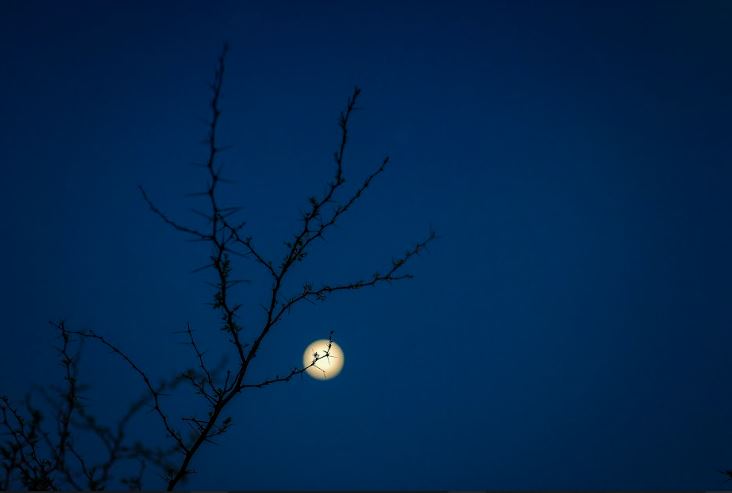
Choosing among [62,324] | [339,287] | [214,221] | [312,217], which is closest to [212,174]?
[214,221]

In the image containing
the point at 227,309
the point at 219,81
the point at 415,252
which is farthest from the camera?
the point at 415,252

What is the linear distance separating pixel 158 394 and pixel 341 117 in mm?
1814

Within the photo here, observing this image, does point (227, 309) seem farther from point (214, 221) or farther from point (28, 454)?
point (28, 454)

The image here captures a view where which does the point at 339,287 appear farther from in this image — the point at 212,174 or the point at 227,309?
the point at 212,174

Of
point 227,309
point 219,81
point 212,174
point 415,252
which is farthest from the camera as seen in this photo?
point 415,252

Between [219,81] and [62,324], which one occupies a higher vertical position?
[219,81]

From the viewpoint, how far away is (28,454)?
222cm

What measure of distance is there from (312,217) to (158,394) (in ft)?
4.35

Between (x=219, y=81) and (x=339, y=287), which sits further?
(x=339, y=287)

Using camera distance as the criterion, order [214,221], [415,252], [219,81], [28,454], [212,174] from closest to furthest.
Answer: [219,81]
[212,174]
[214,221]
[28,454]
[415,252]

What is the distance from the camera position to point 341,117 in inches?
72.2

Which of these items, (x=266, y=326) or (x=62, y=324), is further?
(x=62, y=324)

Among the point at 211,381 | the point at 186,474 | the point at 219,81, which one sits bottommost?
the point at 186,474

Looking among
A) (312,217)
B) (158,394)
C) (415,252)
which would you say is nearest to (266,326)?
(312,217)
